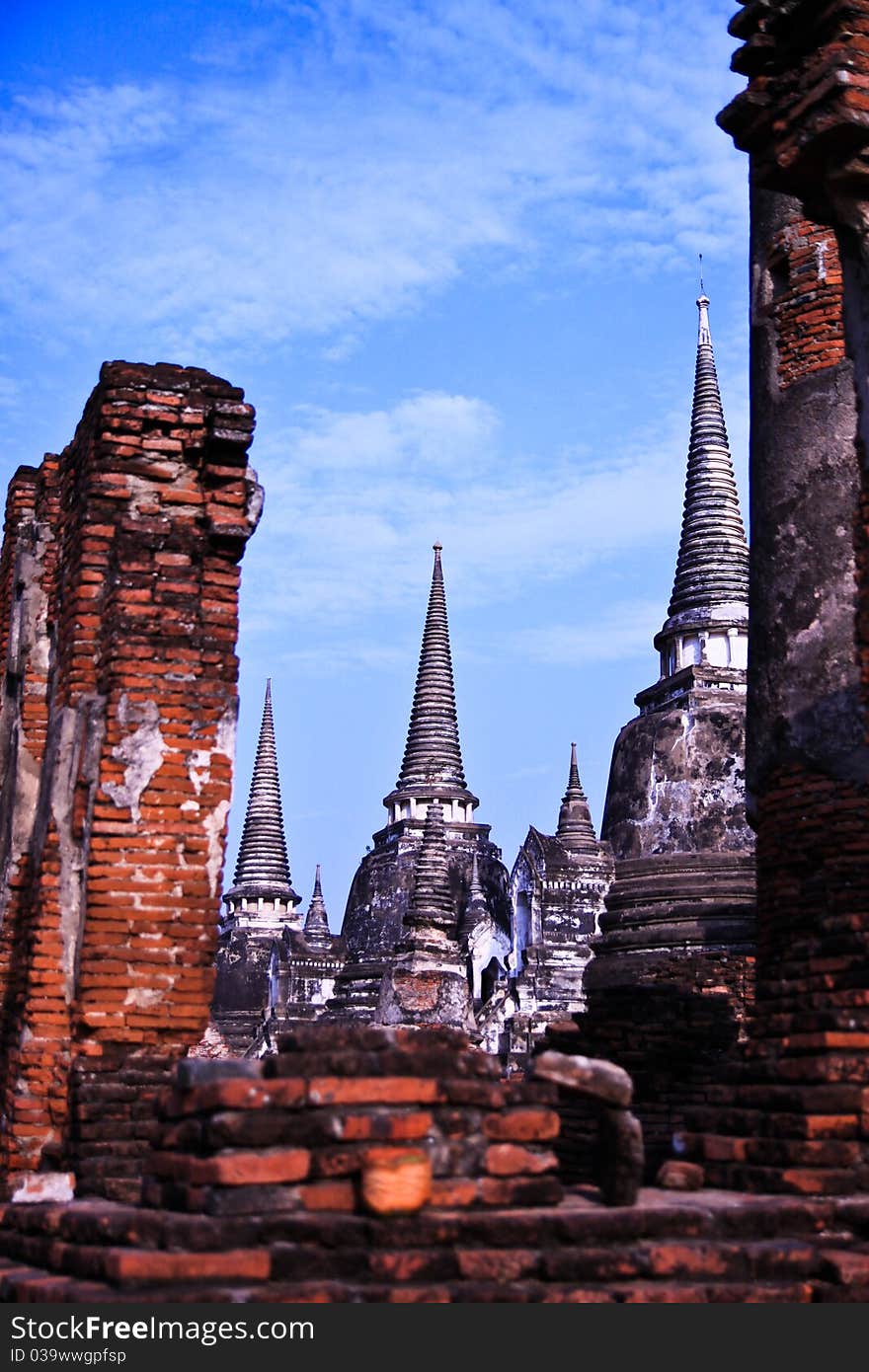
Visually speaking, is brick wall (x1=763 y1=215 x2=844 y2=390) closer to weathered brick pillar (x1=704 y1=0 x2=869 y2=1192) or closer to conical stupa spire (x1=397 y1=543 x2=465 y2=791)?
weathered brick pillar (x1=704 y1=0 x2=869 y2=1192)

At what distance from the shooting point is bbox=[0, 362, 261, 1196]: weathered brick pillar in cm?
791

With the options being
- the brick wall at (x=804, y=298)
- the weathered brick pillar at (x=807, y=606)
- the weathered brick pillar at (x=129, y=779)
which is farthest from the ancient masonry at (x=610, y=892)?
→ the brick wall at (x=804, y=298)

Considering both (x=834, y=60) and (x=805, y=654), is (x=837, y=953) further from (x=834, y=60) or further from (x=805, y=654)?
(x=834, y=60)

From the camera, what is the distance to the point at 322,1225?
4383 millimetres

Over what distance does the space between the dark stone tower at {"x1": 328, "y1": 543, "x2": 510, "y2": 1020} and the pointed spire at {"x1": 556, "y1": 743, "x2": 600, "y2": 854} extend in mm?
4999

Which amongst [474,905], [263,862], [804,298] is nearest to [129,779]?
[804,298]

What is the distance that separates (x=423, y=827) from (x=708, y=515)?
53.8 feet

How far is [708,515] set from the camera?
28156 mm

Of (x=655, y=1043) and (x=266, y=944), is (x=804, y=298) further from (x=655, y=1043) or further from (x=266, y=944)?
(x=266, y=944)

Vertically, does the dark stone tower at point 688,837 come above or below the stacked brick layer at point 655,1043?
above

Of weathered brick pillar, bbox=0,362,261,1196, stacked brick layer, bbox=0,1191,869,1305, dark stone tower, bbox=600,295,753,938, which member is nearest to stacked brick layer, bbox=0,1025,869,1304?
stacked brick layer, bbox=0,1191,869,1305

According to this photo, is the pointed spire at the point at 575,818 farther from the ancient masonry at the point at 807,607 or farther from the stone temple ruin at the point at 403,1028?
the ancient masonry at the point at 807,607

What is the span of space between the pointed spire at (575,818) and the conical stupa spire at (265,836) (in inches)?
627

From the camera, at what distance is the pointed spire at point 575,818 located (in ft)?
110
